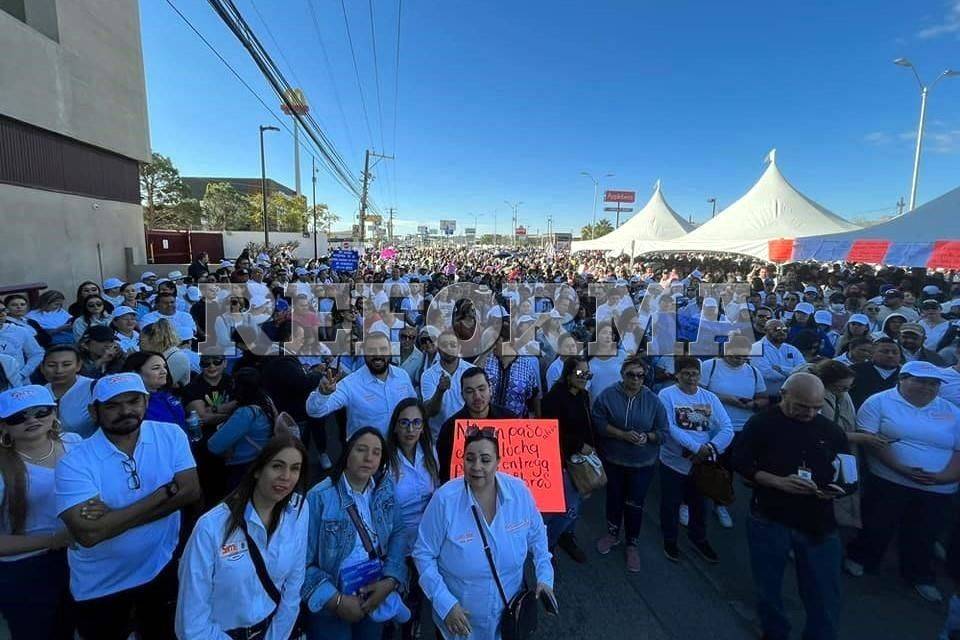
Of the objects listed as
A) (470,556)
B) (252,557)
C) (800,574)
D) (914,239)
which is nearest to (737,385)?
(800,574)

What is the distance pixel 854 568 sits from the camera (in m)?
3.76

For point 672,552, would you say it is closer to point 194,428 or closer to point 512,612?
point 512,612

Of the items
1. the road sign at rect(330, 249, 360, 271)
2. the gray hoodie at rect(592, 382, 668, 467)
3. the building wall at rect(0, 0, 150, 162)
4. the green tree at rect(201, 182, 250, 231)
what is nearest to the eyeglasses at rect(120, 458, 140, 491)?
the gray hoodie at rect(592, 382, 668, 467)

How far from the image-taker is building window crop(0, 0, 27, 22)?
12106mm

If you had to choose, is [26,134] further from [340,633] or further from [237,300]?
[340,633]

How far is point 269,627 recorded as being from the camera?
6.81ft

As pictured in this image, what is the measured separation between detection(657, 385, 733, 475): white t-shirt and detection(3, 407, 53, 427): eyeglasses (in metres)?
4.14

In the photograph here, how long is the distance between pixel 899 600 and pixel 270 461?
15.4 ft

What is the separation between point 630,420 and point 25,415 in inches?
151

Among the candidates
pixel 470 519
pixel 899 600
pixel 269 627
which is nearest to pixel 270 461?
pixel 269 627

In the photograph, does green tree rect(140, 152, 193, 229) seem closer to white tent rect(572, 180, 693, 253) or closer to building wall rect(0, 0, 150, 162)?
building wall rect(0, 0, 150, 162)

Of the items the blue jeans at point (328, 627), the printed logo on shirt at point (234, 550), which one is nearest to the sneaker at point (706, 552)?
the blue jeans at point (328, 627)

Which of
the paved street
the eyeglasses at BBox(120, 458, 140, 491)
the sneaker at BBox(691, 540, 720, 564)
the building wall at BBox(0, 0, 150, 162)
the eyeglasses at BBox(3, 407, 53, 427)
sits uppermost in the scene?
the building wall at BBox(0, 0, 150, 162)

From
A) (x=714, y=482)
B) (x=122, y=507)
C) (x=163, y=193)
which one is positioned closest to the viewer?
(x=122, y=507)
